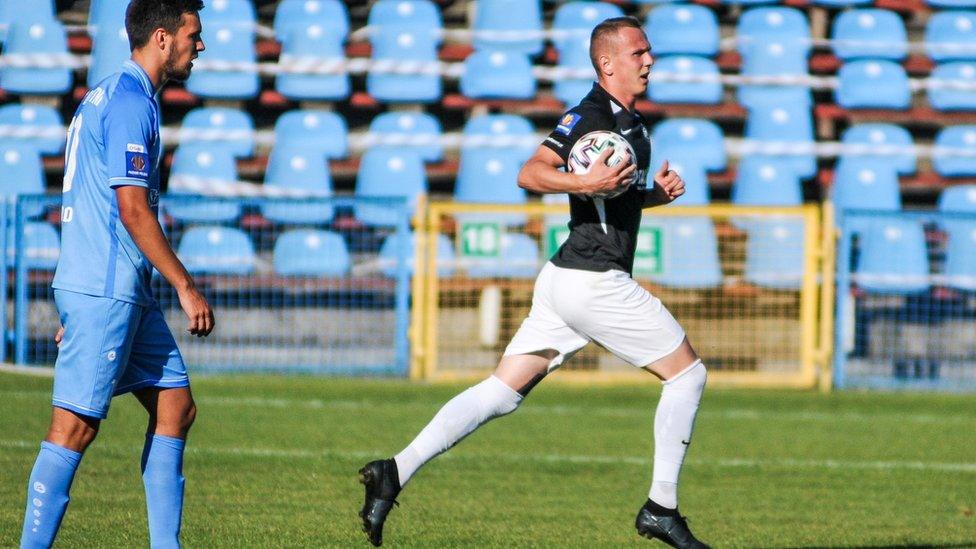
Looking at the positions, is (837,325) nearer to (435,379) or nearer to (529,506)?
(435,379)

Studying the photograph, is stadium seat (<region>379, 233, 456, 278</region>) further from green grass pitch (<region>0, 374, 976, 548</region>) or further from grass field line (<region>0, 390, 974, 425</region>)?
grass field line (<region>0, 390, 974, 425</region>)

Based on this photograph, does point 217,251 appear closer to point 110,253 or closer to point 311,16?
point 311,16

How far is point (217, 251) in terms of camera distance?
1303 centimetres

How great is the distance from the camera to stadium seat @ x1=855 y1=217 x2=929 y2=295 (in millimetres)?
13500

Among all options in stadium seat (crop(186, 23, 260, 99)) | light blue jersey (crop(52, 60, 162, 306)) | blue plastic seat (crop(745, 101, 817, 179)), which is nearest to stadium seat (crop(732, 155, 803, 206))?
blue plastic seat (crop(745, 101, 817, 179))

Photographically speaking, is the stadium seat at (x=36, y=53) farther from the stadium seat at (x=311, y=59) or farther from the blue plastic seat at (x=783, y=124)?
the blue plastic seat at (x=783, y=124)

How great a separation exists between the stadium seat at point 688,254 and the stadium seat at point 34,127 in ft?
21.3

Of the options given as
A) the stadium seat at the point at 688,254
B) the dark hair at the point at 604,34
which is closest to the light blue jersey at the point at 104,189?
the dark hair at the point at 604,34

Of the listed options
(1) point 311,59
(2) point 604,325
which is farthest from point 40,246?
(2) point 604,325

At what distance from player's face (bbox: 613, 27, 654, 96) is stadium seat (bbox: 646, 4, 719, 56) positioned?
10.9m

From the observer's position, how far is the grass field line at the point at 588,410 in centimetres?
1073

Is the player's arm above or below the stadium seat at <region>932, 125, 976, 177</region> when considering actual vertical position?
below

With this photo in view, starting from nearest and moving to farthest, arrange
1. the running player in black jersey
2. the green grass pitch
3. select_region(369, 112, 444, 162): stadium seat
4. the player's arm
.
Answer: the running player in black jersey, the player's arm, the green grass pitch, select_region(369, 112, 444, 162): stadium seat

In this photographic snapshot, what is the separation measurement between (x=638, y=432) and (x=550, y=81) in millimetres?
7332
